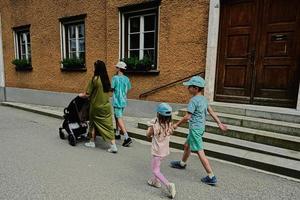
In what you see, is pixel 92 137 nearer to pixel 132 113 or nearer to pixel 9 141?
pixel 9 141

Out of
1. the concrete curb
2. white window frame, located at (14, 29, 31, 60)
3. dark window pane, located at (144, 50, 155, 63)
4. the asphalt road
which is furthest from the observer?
white window frame, located at (14, 29, 31, 60)

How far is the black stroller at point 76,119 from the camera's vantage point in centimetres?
529

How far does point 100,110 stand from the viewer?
4.86m

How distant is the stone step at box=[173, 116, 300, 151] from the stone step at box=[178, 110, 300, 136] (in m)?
0.12

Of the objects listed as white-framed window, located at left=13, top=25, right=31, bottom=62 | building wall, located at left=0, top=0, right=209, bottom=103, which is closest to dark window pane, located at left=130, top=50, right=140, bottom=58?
building wall, located at left=0, top=0, right=209, bottom=103

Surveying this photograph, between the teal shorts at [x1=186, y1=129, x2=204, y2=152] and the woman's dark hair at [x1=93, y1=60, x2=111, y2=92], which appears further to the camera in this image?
the woman's dark hair at [x1=93, y1=60, x2=111, y2=92]

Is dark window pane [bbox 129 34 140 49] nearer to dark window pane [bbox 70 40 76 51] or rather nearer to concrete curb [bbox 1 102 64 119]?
dark window pane [bbox 70 40 76 51]

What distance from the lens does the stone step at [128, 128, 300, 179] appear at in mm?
3874

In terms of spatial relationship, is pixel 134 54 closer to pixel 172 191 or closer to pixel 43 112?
pixel 43 112

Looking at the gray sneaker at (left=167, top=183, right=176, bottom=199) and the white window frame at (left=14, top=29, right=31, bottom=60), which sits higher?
the white window frame at (left=14, top=29, right=31, bottom=60)

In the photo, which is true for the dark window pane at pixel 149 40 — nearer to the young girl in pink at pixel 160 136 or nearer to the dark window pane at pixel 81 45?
the dark window pane at pixel 81 45

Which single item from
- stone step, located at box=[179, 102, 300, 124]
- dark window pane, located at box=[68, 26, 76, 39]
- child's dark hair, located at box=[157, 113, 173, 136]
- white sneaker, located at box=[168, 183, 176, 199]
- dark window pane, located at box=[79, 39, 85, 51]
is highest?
dark window pane, located at box=[68, 26, 76, 39]

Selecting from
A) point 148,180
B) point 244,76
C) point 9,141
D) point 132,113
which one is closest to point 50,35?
point 132,113

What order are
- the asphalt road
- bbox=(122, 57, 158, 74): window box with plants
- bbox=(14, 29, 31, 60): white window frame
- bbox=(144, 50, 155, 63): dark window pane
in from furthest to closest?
1. bbox=(14, 29, 31, 60): white window frame
2. bbox=(144, 50, 155, 63): dark window pane
3. bbox=(122, 57, 158, 74): window box with plants
4. the asphalt road
